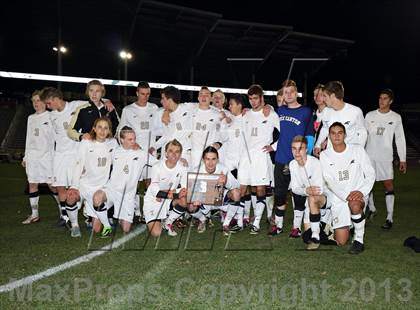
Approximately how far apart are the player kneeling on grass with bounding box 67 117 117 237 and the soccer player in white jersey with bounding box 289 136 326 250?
2.55m

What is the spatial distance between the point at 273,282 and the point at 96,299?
5.10ft

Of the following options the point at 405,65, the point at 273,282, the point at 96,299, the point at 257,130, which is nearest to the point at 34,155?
the point at 257,130

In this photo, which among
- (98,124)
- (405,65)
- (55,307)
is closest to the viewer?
(55,307)

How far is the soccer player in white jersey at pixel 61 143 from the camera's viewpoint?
6723 millimetres

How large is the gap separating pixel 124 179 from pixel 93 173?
0.44 metres

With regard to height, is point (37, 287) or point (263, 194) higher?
point (263, 194)

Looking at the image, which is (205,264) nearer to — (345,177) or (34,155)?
(345,177)

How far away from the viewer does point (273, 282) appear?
4062mm

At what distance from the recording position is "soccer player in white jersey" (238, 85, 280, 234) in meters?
6.40


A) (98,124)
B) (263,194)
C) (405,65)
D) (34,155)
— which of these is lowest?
(263,194)

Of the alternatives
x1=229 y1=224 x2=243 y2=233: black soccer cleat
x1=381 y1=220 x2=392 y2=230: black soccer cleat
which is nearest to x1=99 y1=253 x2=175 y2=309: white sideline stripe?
x1=229 y1=224 x2=243 y2=233: black soccer cleat

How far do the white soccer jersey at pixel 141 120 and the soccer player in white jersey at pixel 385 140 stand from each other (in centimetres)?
362

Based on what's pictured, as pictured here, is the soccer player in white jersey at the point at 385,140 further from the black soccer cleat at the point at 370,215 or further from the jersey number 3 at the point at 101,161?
the jersey number 3 at the point at 101,161

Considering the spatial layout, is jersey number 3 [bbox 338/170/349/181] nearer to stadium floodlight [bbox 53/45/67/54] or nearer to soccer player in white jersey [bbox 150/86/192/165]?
soccer player in white jersey [bbox 150/86/192/165]
